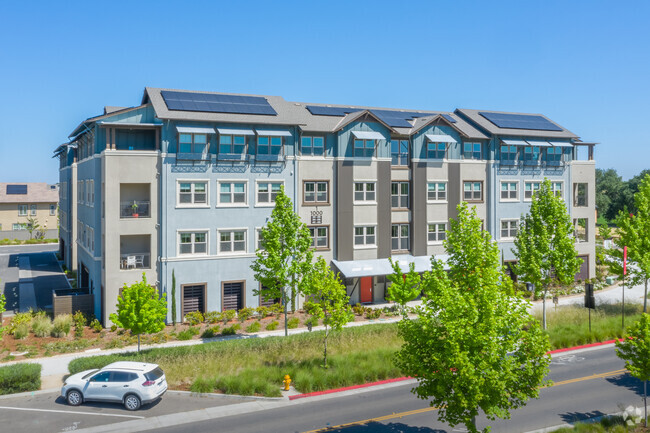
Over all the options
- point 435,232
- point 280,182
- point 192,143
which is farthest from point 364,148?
point 192,143

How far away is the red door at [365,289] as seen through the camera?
1535 inches

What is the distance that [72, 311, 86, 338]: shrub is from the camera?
99.0ft

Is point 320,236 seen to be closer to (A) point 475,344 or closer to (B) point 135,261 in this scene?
(B) point 135,261

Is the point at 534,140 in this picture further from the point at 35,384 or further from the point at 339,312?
the point at 35,384

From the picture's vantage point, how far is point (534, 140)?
44625mm

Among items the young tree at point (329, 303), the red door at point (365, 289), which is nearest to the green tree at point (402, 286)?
the red door at point (365, 289)

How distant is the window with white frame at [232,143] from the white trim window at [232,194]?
6.72ft

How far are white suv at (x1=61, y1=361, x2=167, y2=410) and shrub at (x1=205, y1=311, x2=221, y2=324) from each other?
1241 cm

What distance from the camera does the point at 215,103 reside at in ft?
117

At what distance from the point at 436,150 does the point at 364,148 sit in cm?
616

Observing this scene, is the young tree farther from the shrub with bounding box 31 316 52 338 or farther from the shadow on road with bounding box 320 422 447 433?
the shrub with bounding box 31 316 52 338

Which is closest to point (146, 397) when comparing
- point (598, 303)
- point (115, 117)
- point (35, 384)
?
point (35, 384)

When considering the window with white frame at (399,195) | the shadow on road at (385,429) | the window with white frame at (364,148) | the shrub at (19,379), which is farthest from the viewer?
the window with white frame at (399,195)

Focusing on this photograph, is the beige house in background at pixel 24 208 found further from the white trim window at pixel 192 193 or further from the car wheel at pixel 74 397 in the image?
the car wheel at pixel 74 397
